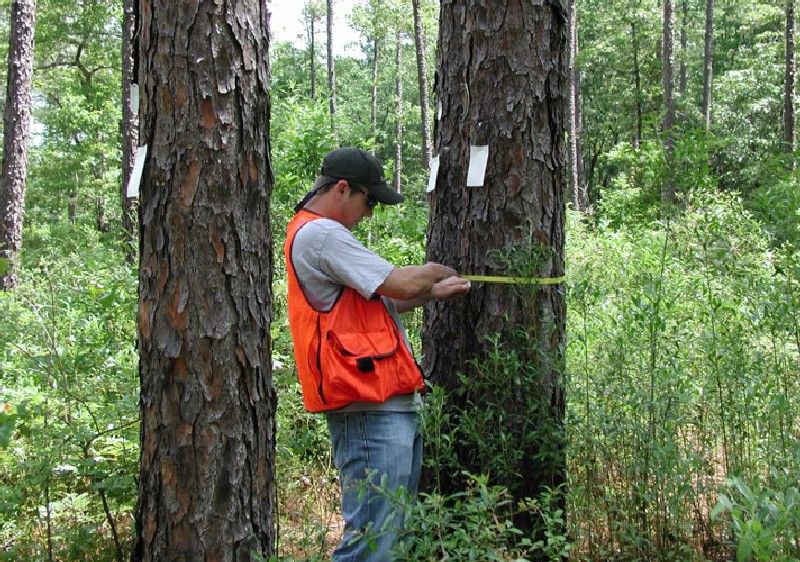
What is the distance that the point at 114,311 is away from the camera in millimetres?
5812

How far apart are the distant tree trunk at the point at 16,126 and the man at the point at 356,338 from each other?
417 inches

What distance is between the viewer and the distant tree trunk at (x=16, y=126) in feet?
41.6

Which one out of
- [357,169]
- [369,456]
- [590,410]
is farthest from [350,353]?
[590,410]

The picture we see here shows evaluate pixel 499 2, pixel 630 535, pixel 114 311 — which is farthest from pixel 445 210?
pixel 114 311

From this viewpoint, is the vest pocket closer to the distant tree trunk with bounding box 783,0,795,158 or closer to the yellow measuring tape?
the yellow measuring tape

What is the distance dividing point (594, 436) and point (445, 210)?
1.21 metres

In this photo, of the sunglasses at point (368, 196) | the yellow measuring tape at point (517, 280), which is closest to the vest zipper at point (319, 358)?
the sunglasses at point (368, 196)

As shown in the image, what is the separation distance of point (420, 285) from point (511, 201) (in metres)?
0.61

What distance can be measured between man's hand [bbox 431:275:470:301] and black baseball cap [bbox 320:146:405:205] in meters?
0.38

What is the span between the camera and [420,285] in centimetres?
320

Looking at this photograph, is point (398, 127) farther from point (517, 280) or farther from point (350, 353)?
point (350, 353)

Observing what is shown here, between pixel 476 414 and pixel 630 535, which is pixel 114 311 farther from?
pixel 630 535

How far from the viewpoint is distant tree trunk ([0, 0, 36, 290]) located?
12680 mm

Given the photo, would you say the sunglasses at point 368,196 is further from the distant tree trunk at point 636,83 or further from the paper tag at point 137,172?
the distant tree trunk at point 636,83
